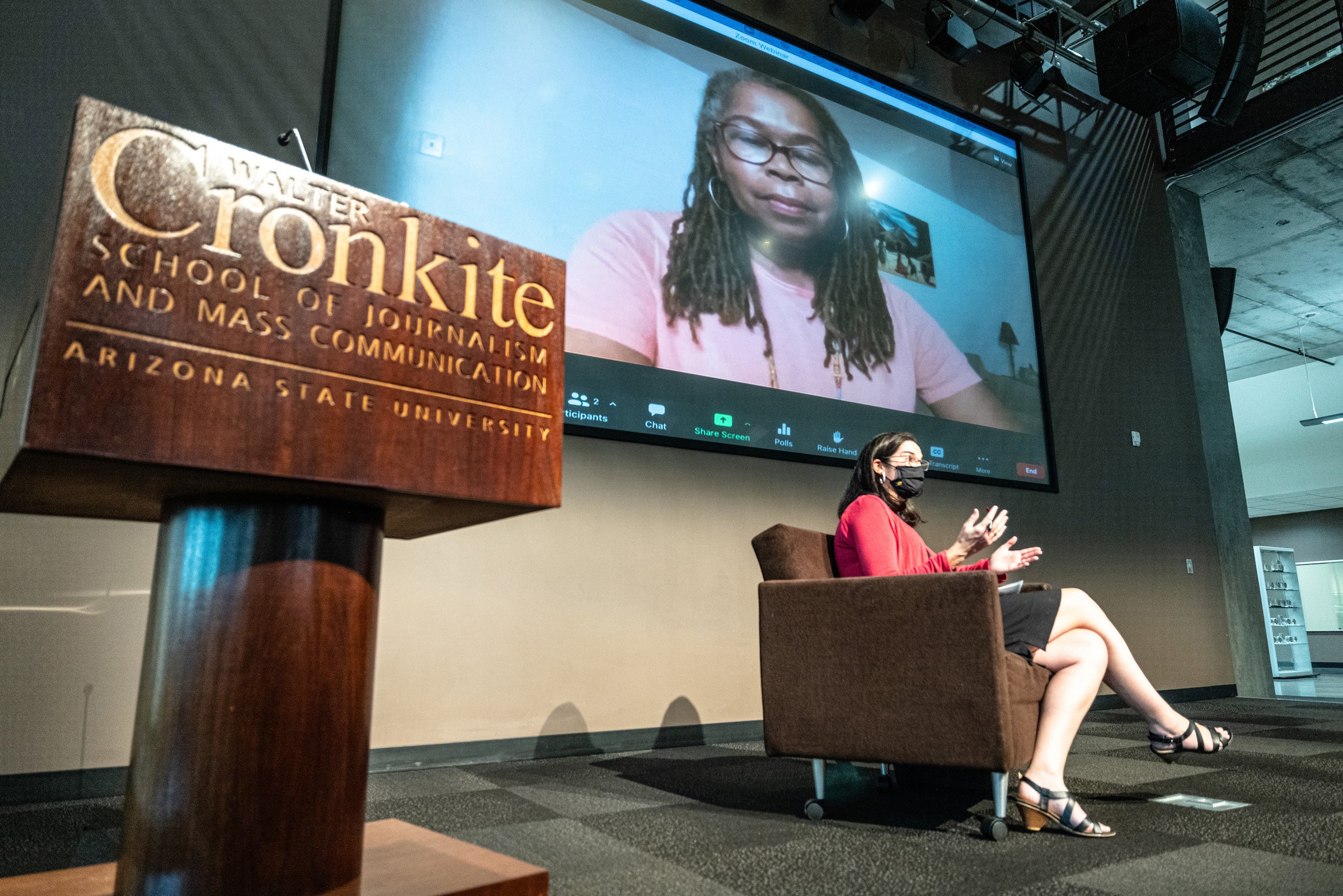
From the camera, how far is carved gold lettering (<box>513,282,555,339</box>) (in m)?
0.90

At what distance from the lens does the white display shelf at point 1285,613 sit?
7.70 meters

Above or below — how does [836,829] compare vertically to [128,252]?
below

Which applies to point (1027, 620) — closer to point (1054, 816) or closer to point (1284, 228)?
point (1054, 816)

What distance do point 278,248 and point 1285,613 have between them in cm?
940

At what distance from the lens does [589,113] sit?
3184mm

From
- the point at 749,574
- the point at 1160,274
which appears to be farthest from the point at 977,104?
the point at 749,574

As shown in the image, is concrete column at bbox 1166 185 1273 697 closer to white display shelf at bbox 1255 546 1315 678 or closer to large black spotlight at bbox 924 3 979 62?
large black spotlight at bbox 924 3 979 62

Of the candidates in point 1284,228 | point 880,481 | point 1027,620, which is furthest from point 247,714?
point 1284,228

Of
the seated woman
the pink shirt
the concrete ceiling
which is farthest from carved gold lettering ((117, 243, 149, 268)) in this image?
Answer: the concrete ceiling

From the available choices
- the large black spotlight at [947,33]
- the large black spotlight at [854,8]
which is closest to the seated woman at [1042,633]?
the large black spotlight at [854,8]

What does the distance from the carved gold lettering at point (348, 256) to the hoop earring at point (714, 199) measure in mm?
2734

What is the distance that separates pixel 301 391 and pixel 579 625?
7.40ft

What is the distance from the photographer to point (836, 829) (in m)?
1.70

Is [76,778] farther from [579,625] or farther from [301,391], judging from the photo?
[301,391]
